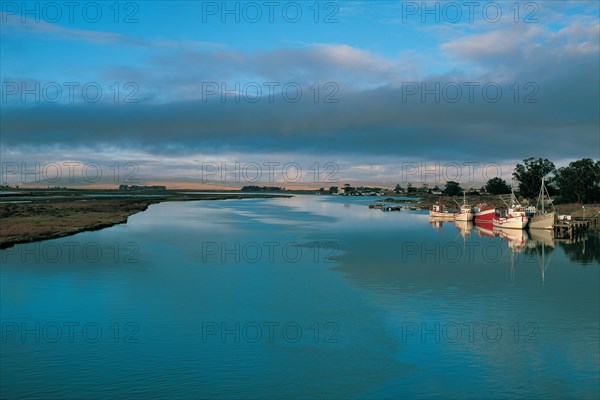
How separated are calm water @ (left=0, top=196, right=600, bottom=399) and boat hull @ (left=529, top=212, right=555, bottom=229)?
36188mm

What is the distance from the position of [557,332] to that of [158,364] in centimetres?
1803

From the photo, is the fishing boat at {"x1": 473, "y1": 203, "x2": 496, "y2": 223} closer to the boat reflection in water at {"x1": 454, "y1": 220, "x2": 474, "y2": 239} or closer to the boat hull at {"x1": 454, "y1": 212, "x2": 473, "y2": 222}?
the boat hull at {"x1": 454, "y1": 212, "x2": 473, "y2": 222}

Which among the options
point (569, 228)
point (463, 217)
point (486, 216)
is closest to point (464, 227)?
point (463, 217)

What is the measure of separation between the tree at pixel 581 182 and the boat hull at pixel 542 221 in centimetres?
5053

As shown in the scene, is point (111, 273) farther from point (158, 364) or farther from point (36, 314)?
point (158, 364)

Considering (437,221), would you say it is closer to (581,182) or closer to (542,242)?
(542,242)

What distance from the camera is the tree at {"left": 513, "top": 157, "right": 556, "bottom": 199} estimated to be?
163 meters

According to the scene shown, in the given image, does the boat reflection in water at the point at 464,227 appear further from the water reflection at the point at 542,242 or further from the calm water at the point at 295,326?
the calm water at the point at 295,326

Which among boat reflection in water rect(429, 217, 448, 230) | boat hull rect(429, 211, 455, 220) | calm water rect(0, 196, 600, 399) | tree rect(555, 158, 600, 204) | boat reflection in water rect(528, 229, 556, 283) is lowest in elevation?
boat reflection in water rect(528, 229, 556, 283)

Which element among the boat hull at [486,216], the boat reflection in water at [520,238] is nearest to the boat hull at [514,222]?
the boat reflection in water at [520,238]

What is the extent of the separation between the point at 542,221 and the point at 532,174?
3431 inches

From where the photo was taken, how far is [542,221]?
8450 centimetres

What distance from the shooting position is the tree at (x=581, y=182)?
12625 cm

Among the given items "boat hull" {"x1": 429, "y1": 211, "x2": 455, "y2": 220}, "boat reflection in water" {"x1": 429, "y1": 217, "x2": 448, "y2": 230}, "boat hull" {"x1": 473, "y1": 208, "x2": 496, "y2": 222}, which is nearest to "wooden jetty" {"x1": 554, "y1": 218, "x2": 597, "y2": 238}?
"boat hull" {"x1": 473, "y1": 208, "x2": 496, "y2": 222}
